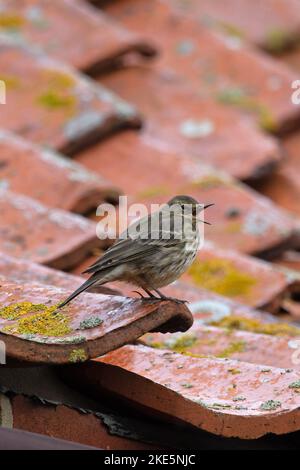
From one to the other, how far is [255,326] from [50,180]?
147 cm

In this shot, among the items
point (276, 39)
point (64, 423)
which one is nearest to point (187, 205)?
point (64, 423)

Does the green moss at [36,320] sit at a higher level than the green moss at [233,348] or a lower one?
lower

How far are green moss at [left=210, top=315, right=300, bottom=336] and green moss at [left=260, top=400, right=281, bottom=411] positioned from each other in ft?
3.36

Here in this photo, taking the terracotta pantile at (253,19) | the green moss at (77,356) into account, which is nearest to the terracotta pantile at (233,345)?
the green moss at (77,356)

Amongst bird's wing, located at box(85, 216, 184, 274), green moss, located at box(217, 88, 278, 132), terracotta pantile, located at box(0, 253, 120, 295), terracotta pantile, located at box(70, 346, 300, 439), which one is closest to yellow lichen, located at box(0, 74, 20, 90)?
green moss, located at box(217, 88, 278, 132)

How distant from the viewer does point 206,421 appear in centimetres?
288

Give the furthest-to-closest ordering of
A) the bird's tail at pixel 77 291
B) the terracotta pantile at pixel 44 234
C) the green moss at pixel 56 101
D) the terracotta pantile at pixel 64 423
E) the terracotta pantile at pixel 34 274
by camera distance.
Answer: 1. the green moss at pixel 56 101
2. the terracotta pantile at pixel 44 234
3. the terracotta pantile at pixel 34 274
4. the bird's tail at pixel 77 291
5. the terracotta pantile at pixel 64 423

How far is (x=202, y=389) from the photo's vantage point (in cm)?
320

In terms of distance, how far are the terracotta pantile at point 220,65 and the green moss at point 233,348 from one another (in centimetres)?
319

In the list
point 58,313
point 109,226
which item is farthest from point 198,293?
point 58,313

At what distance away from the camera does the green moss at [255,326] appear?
13.4ft

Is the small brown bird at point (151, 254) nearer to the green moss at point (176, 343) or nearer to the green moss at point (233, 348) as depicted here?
the green moss at point (176, 343)

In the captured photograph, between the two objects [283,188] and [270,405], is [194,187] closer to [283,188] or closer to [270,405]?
[283,188]
